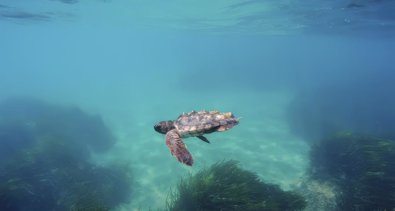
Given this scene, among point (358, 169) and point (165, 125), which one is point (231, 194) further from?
point (358, 169)

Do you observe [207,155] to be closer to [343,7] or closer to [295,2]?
[295,2]

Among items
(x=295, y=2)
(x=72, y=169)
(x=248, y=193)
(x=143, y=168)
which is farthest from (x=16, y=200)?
(x=295, y=2)

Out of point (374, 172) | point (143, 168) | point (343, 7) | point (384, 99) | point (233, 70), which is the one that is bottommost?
point (233, 70)

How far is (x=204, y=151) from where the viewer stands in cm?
2172

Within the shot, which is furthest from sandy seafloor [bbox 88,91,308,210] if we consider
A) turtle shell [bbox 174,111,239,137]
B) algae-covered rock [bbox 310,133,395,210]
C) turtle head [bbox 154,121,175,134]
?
turtle shell [bbox 174,111,239,137]

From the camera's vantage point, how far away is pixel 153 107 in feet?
131

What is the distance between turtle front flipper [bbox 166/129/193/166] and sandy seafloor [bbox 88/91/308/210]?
27.4 ft

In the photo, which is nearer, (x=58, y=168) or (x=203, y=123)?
(x=203, y=123)

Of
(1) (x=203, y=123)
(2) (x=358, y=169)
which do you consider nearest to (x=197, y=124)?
(1) (x=203, y=123)

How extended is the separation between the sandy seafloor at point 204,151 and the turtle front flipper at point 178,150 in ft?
27.4

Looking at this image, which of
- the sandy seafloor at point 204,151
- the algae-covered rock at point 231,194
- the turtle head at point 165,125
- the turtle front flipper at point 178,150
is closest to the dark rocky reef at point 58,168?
the sandy seafloor at point 204,151

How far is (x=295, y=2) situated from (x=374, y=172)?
17.9m

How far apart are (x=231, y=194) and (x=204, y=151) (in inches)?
424

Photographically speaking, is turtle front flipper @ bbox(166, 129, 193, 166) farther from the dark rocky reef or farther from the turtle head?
the dark rocky reef
